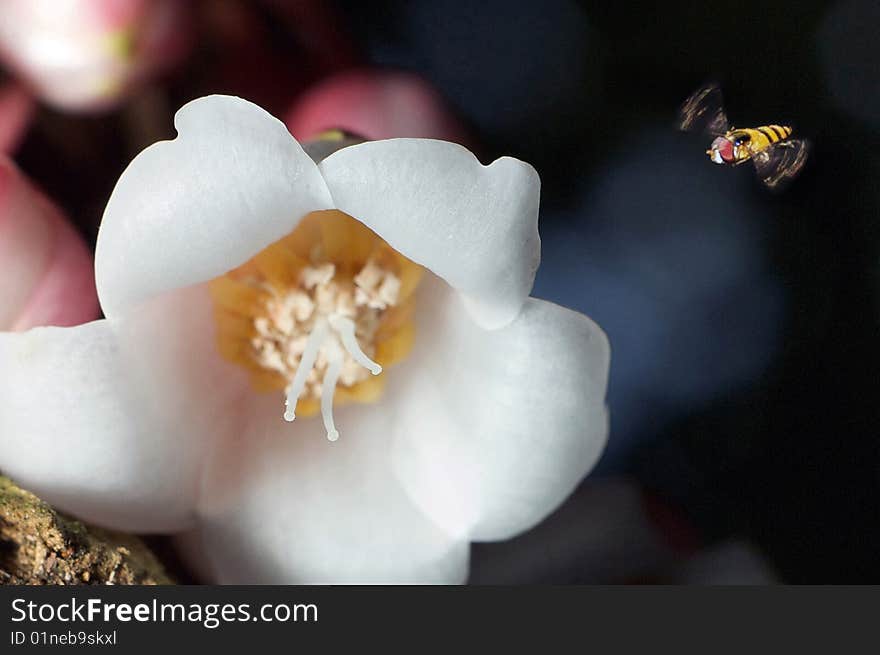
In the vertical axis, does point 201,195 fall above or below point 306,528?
above

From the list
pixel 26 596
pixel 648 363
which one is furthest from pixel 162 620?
pixel 648 363

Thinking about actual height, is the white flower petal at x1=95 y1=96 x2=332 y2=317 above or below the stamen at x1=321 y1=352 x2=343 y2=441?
above

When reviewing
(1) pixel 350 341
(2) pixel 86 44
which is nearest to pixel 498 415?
(1) pixel 350 341

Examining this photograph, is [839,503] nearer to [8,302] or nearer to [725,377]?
[725,377]

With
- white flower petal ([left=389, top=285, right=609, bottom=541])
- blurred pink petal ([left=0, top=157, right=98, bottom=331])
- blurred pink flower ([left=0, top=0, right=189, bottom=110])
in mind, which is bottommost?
white flower petal ([left=389, top=285, right=609, bottom=541])

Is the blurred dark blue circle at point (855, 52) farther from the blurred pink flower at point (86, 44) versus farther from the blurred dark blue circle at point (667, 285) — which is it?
the blurred pink flower at point (86, 44)

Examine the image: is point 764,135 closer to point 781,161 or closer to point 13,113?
point 781,161

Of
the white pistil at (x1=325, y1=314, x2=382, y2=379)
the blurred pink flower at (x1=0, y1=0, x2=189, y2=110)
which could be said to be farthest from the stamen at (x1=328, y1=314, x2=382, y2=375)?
the blurred pink flower at (x1=0, y1=0, x2=189, y2=110)

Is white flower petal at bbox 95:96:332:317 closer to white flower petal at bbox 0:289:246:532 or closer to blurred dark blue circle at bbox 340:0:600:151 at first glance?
white flower petal at bbox 0:289:246:532

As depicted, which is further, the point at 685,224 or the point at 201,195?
the point at 685,224
